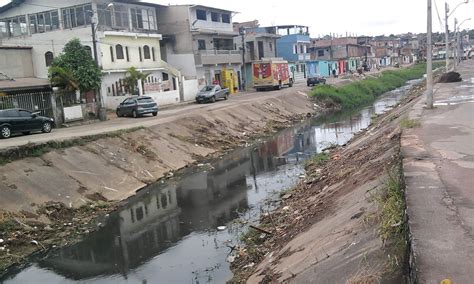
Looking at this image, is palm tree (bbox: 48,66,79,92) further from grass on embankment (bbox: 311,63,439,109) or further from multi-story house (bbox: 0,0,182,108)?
grass on embankment (bbox: 311,63,439,109)

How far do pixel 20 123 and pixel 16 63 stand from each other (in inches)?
633

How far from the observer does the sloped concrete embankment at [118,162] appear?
56.4 feet

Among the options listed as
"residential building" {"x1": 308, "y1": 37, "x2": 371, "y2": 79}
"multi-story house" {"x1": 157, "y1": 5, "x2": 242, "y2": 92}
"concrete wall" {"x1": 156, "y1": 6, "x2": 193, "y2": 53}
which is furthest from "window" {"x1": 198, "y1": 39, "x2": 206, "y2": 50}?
"residential building" {"x1": 308, "y1": 37, "x2": 371, "y2": 79}

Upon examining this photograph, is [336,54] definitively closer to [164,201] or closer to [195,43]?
[195,43]

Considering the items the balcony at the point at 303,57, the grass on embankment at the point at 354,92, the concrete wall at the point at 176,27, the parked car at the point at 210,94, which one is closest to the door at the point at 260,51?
the grass on embankment at the point at 354,92

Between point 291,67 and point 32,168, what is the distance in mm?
60839

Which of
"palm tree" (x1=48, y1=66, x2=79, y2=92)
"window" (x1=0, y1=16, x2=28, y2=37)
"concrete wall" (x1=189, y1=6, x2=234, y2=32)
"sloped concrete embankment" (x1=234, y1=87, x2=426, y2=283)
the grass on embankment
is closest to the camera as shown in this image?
"sloped concrete embankment" (x1=234, y1=87, x2=426, y2=283)

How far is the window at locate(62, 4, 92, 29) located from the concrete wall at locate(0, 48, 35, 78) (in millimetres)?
4312

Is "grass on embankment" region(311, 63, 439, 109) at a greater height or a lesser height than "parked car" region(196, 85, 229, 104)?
lesser

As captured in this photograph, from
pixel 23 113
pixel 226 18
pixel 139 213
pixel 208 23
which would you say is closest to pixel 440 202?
pixel 139 213

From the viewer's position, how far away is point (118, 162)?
72.3 feet

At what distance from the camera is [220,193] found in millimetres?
19062

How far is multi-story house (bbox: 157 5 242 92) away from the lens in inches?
1938

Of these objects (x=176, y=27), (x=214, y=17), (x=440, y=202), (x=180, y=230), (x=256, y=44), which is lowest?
(x=180, y=230)
